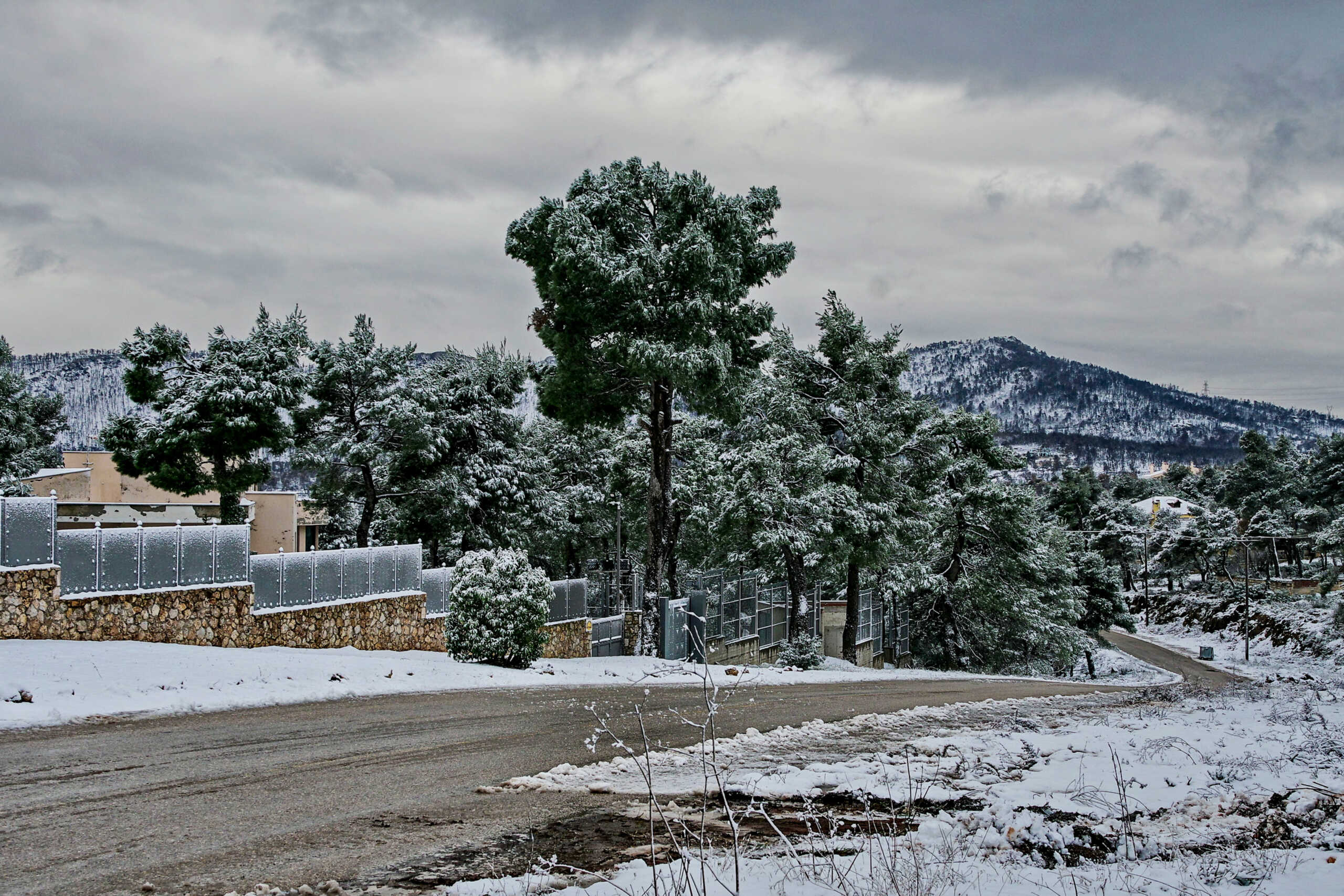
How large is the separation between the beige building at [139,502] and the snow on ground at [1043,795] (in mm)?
39877

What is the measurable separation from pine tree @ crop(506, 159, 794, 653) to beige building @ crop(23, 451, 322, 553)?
2356cm

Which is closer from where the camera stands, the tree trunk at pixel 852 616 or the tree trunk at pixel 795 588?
the tree trunk at pixel 795 588

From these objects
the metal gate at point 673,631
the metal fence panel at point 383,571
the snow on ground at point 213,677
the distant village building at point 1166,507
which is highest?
the distant village building at point 1166,507

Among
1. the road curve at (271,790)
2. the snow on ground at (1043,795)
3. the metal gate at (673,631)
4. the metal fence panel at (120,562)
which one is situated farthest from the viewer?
the metal gate at (673,631)

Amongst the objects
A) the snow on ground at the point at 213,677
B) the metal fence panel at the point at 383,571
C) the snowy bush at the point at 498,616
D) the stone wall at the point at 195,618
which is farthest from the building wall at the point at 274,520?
the snow on ground at the point at 213,677

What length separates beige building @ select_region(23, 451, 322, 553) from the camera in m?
46.8

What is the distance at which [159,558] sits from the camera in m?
17.5

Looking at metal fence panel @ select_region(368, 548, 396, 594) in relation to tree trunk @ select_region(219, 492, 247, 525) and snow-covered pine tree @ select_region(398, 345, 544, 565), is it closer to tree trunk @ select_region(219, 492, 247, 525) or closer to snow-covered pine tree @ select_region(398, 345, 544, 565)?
snow-covered pine tree @ select_region(398, 345, 544, 565)

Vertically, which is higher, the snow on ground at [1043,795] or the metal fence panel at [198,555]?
the metal fence panel at [198,555]

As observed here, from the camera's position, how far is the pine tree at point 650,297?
84.8 ft

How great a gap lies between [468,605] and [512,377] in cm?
2337

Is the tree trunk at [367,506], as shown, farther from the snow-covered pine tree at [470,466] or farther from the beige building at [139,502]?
the beige building at [139,502]

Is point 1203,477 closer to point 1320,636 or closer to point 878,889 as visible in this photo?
point 1320,636

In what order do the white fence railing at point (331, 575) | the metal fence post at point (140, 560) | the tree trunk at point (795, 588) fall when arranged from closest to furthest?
the metal fence post at point (140, 560) < the white fence railing at point (331, 575) < the tree trunk at point (795, 588)
